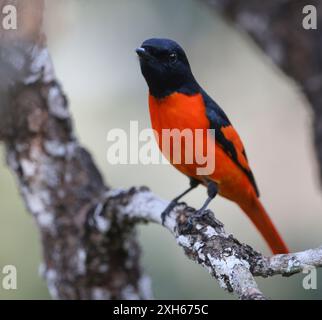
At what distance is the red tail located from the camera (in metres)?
3.88

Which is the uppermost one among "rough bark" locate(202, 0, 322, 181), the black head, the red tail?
"rough bark" locate(202, 0, 322, 181)

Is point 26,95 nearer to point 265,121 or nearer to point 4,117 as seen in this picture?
point 4,117

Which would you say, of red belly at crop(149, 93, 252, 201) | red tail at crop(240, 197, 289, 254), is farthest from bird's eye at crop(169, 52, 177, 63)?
red tail at crop(240, 197, 289, 254)

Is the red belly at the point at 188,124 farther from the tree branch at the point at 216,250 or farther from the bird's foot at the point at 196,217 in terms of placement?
the bird's foot at the point at 196,217

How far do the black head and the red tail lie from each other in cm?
89

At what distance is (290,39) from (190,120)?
1.30 metres

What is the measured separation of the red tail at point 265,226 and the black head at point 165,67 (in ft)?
2.91

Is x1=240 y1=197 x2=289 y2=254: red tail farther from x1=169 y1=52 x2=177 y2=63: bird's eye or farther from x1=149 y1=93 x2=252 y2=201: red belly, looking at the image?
x1=169 y1=52 x2=177 y2=63: bird's eye

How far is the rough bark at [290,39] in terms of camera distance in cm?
434

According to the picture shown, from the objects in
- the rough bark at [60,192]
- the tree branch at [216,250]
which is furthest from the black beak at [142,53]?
the tree branch at [216,250]

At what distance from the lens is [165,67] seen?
3.45 m

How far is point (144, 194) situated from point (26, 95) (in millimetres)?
926

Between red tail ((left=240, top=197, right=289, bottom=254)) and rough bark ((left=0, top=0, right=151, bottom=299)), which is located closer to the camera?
rough bark ((left=0, top=0, right=151, bottom=299))
